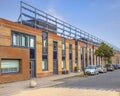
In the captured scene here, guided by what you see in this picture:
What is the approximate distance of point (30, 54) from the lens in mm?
36125

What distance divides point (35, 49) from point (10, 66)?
25.3ft

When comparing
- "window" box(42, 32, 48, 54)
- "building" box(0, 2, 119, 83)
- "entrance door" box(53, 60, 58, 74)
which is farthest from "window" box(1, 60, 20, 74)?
"entrance door" box(53, 60, 58, 74)

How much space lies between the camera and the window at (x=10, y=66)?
95.4 feet

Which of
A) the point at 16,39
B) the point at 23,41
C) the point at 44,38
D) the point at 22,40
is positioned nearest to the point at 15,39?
the point at 16,39

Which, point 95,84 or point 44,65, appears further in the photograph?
point 44,65

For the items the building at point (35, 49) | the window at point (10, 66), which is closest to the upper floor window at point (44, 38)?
the building at point (35, 49)

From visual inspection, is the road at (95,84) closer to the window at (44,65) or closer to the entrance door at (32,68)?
the entrance door at (32,68)

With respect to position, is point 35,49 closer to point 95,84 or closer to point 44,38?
point 44,38

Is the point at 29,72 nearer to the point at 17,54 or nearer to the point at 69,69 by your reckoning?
the point at 17,54

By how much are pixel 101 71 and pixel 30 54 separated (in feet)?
76.0

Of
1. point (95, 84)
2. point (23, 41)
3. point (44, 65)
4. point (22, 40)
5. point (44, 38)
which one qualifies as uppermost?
point (44, 38)

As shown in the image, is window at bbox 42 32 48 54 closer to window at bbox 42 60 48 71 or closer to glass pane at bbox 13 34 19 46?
window at bbox 42 60 48 71

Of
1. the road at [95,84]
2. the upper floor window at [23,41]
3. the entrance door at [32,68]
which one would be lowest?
the road at [95,84]

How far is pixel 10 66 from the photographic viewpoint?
30250 millimetres
